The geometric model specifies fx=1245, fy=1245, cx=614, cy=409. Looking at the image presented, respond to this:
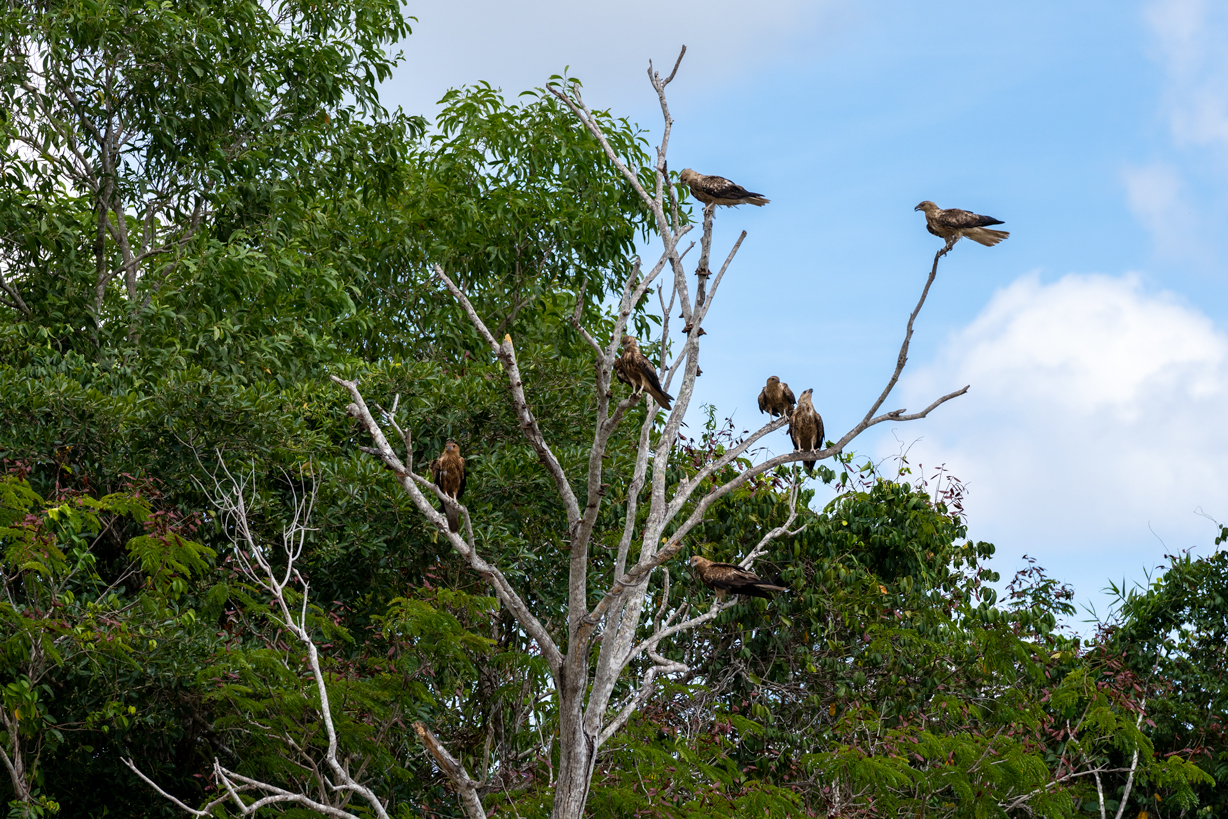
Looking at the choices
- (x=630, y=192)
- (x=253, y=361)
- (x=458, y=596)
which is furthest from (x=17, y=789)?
(x=630, y=192)

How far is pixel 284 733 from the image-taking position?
7883 mm

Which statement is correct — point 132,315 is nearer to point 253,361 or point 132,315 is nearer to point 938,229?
point 253,361

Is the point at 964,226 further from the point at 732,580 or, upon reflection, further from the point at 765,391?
the point at 732,580

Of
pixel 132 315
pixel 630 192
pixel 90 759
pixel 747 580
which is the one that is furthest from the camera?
pixel 630 192

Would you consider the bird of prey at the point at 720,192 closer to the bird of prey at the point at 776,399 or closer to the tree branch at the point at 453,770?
the bird of prey at the point at 776,399

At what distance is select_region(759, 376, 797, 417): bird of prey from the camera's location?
27.1ft

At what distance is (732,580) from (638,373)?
1382 mm

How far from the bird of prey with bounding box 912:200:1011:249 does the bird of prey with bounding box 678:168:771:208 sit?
1.10 meters

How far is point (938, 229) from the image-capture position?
7.54 metres

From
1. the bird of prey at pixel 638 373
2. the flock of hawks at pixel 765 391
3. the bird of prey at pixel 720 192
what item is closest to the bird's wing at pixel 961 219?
the flock of hawks at pixel 765 391

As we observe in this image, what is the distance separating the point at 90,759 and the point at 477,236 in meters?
7.15

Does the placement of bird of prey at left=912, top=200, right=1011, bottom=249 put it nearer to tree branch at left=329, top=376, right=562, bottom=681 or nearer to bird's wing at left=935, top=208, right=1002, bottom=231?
bird's wing at left=935, top=208, right=1002, bottom=231

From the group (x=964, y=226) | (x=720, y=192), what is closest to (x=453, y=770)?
(x=720, y=192)

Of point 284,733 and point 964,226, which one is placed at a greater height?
point 964,226
